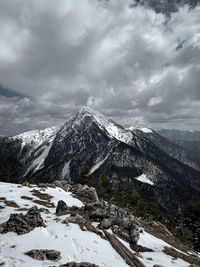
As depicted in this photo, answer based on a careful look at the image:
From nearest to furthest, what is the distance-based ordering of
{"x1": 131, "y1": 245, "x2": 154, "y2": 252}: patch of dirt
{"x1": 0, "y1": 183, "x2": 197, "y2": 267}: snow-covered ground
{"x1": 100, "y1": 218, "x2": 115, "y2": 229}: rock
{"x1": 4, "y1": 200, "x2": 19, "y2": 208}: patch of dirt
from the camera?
{"x1": 0, "y1": 183, "x2": 197, "y2": 267}: snow-covered ground, {"x1": 131, "y1": 245, "x2": 154, "y2": 252}: patch of dirt, {"x1": 100, "y1": 218, "x2": 115, "y2": 229}: rock, {"x1": 4, "y1": 200, "x2": 19, "y2": 208}: patch of dirt

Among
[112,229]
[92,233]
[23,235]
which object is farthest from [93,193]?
[23,235]

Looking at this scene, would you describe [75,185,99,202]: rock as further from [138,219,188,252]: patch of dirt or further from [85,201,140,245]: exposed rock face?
[85,201,140,245]: exposed rock face

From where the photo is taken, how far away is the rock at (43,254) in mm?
10141

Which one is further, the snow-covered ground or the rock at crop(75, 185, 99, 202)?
the rock at crop(75, 185, 99, 202)

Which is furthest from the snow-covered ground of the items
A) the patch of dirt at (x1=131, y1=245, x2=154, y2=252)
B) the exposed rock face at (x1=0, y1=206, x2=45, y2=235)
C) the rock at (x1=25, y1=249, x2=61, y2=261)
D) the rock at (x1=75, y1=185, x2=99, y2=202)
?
the rock at (x1=75, y1=185, x2=99, y2=202)

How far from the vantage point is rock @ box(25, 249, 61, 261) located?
10.1 metres

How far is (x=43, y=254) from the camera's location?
34.1 ft

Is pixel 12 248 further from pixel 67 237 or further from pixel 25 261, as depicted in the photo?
pixel 67 237

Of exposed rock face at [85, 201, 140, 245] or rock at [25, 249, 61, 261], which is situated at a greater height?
rock at [25, 249, 61, 261]

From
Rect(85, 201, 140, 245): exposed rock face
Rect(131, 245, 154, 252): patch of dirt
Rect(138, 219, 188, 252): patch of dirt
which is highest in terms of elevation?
Rect(85, 201, 140, 245): exposed rock face

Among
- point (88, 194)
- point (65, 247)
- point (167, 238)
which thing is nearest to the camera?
point (65, 247)

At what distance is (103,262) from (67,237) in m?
3.72

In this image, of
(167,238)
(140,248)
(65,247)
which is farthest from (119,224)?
(167,238)

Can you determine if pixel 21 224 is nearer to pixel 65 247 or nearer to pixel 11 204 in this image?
pixel 65 247
